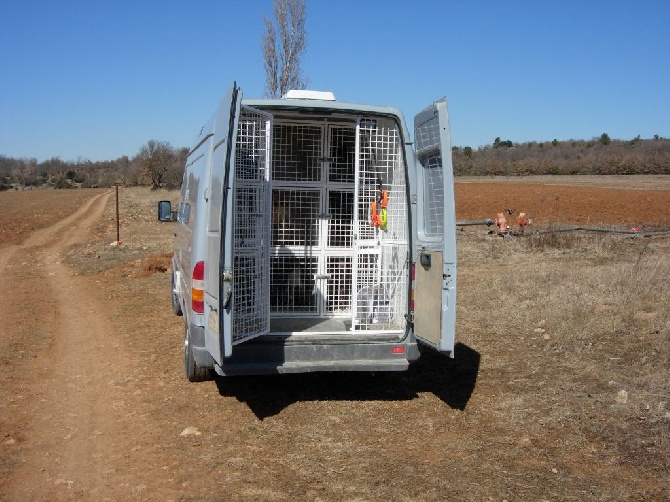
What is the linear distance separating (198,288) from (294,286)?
1804 millimetres

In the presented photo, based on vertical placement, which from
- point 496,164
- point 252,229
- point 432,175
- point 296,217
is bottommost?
point 252,229

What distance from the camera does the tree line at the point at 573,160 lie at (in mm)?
77594

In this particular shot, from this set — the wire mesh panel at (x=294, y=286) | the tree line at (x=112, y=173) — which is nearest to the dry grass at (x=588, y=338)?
the wire mesh panel at (x=294, y=286)

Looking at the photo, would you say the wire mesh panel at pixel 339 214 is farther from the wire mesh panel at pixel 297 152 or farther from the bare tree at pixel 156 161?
the bare tree at pixel 156 161

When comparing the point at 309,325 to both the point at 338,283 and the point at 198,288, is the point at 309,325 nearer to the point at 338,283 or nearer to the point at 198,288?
the point at 338,283

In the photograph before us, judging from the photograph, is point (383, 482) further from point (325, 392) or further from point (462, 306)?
point (462, 306)

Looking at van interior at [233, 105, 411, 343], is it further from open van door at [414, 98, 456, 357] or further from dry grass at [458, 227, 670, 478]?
dry grass at [458, 227, 670, 478]

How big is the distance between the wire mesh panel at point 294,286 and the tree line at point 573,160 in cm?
6891

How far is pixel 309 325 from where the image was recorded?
6871 mm

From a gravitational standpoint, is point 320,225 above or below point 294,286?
above

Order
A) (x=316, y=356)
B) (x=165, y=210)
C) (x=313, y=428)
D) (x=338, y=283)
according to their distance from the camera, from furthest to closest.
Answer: (x=165, y=210) < (x=338, y=283) < (x=316, y=356) < (x=313, y=428)

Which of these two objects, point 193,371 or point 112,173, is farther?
point 112,173

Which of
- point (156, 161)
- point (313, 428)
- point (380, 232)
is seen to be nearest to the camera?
point (313, 428)

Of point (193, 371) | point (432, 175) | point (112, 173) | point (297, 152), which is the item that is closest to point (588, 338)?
point (432, 175)
